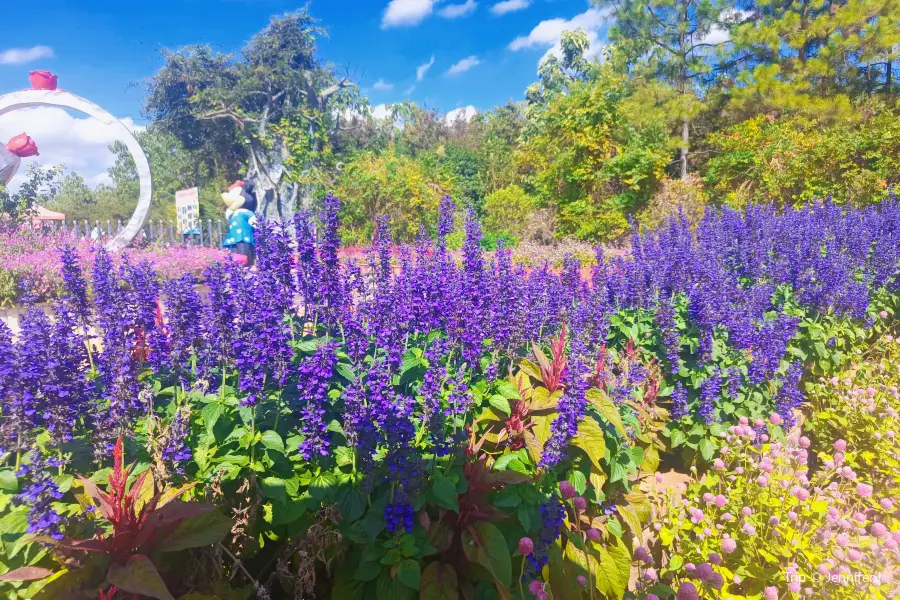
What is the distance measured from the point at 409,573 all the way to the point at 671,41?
20655mm

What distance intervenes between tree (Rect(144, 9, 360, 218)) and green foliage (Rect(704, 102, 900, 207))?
14325mm

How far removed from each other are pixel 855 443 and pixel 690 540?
2.03m

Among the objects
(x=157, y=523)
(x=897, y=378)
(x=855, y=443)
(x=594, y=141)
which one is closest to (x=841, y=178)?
(x=594, y=141)

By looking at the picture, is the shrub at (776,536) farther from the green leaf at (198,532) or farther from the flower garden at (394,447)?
the green leaf at (198,532)

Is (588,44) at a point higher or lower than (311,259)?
higher

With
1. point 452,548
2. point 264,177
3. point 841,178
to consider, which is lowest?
point 452,548

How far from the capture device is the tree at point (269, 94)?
19.1m

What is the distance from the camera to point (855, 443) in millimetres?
3629

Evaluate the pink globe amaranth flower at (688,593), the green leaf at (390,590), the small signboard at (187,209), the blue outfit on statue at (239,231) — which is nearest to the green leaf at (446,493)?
the green leaf at (390,590)

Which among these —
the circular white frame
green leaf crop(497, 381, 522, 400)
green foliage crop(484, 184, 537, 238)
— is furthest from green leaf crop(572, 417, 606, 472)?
green foliage crop(484, 184, 537, 238)

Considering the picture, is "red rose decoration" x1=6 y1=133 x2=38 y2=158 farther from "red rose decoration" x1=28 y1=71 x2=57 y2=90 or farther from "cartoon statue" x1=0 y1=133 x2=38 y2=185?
"red rose decoration" x1=28 y1=71 x2=57 y2=90

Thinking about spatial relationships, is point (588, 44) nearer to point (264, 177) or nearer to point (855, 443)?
point (264, 177)

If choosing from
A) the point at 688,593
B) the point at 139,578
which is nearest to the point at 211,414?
the point at 139,578

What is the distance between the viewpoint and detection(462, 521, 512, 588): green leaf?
1.94 m
